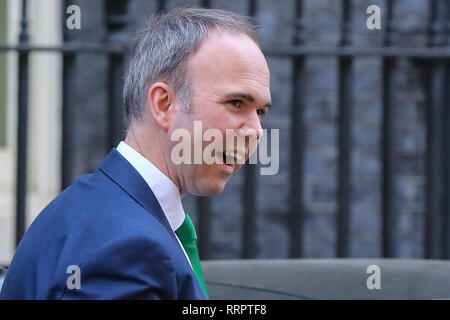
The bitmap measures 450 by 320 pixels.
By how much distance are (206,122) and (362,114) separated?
3.34 meters

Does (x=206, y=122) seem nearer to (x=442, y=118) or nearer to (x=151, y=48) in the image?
(x=151, y=48)

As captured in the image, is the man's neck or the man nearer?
the man

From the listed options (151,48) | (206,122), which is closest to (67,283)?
(206,122)

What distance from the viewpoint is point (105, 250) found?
145cm

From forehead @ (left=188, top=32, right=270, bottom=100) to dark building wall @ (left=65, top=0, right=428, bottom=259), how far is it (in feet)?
10.2

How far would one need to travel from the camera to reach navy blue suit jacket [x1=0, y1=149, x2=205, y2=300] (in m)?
1.45

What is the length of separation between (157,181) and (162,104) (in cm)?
15

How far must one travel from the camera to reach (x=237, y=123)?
5.67ft
